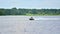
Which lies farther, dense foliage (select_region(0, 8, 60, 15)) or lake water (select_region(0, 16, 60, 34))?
dense foliage (select_region(0, 8, 60, 15))

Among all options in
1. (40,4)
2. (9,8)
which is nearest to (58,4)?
(40,4)

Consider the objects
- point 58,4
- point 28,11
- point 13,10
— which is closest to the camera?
point 58,4

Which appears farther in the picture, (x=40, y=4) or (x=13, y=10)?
(x=13, y=10)

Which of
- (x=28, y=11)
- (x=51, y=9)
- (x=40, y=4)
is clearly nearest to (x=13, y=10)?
(x=28, y=11)

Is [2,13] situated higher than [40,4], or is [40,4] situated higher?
[40,4]

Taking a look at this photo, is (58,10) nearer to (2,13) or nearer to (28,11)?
(28,11)

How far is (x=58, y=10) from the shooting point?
22.6 ft

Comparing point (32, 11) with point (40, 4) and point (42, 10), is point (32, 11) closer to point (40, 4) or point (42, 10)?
point (42, 10)

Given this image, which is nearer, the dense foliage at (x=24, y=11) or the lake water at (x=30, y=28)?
the lake water at (x=30, y=28)

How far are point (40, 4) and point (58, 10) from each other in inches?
42.4

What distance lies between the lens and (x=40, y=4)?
6.29 metres

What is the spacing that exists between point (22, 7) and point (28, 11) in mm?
518

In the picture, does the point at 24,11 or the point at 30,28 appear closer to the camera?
the point at 30,28

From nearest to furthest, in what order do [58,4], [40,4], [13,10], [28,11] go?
[58,4] < [40,4] < [13,10] < [28,11]
